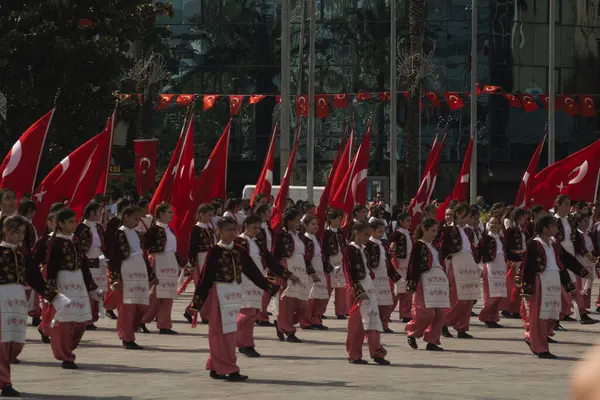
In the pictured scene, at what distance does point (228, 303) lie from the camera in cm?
A: 1105

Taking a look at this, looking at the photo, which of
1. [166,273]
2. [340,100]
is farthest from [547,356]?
[340,100]

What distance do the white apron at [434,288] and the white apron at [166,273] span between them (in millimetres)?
3402

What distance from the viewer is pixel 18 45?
99.6ft

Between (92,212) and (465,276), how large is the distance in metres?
4.77

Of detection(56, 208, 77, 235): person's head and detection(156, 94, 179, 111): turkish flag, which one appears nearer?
detection(56, 208, 77, 235): person's head

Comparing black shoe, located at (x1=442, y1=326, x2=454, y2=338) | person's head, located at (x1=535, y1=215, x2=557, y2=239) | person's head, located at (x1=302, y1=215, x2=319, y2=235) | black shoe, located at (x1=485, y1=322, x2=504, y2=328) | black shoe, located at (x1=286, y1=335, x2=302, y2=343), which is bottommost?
black shoe, located at (x1=485, y1=322, x2=504, y2=328)

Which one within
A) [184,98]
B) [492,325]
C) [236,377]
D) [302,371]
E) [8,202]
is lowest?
[492,325]

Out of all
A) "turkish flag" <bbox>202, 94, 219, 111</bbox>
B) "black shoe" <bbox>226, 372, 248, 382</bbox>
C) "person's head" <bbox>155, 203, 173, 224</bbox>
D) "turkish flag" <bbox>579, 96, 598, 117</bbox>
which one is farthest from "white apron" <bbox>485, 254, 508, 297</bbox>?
"turkish flag" <bbox>202, 94, 219, 111</bbox>

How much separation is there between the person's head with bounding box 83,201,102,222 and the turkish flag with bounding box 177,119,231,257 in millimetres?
1033

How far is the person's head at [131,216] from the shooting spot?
14.4 m

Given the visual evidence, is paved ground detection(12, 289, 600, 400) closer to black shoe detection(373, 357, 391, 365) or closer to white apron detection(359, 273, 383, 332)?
black shoe detection(373, 357, 391, 365)

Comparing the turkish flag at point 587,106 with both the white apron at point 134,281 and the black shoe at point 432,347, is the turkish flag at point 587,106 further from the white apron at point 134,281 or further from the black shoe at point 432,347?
the white apron at point 134,281

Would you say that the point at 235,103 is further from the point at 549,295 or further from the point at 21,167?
the point at 549,295

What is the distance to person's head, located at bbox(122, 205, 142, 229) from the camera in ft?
47.2
